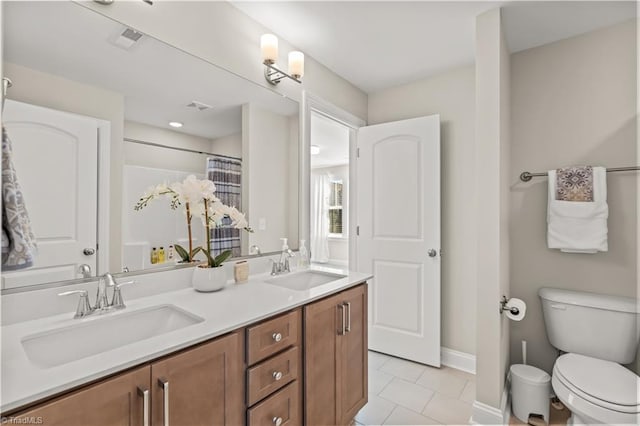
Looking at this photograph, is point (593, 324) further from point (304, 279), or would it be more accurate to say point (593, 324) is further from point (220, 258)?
point (220, 258)

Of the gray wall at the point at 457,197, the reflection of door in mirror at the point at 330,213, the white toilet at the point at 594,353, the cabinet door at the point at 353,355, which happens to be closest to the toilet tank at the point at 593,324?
the white toilet at the point at 594,353

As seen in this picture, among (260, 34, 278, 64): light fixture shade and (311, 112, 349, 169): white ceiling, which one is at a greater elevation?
(311, 112, 349, 169): white ceiling

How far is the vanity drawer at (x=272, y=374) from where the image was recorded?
1108 millimetres

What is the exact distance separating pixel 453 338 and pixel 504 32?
2.27m

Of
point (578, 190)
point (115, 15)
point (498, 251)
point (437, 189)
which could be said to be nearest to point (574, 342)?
point (498, 251)

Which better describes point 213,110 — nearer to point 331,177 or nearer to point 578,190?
point 578,190

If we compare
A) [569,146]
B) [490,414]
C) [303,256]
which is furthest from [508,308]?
[303,256]

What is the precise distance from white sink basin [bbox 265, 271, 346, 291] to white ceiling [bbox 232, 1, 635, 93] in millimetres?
1544

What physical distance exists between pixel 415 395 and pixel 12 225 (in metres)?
2.30

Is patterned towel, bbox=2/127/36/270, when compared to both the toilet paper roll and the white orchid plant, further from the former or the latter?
the toilet paper roll

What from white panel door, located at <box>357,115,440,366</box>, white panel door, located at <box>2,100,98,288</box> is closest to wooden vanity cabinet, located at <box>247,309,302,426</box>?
white panel door, located at <box>2,100,98,288</box>

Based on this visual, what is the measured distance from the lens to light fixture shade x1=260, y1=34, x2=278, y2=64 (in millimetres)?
1744

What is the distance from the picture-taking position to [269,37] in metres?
1.75

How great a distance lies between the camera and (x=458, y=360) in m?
2.47
